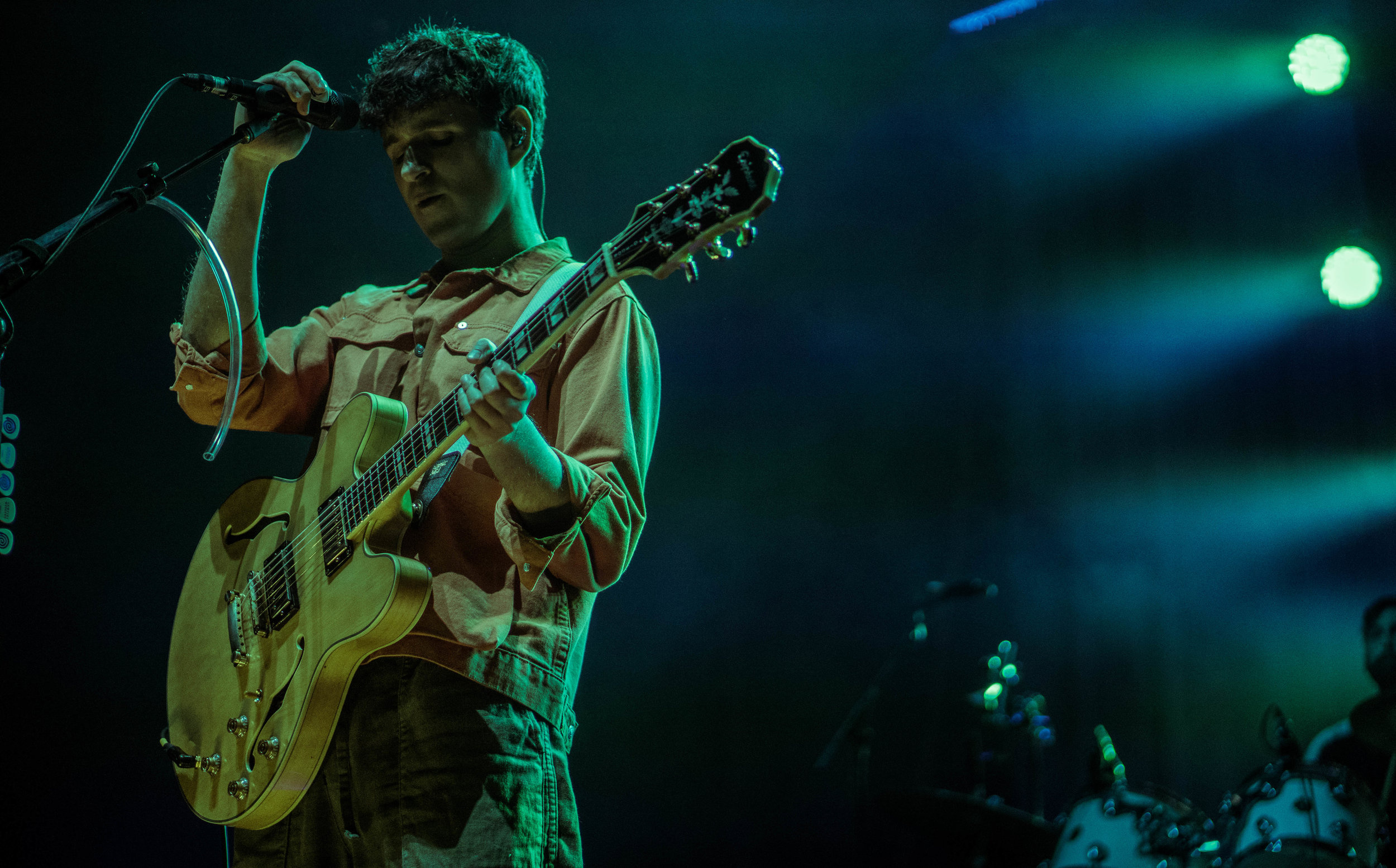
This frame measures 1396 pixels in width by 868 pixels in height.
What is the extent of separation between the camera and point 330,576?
1.78 m

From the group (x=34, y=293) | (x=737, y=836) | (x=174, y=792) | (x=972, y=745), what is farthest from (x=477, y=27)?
(x=972, y=745)

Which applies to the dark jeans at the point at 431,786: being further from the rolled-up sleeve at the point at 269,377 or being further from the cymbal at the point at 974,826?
the cymbal at the point at 974,826

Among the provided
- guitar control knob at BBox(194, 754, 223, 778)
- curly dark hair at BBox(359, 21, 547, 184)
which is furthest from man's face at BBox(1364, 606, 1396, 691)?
guitar control knob at BBox(194, 754, 223, 778)

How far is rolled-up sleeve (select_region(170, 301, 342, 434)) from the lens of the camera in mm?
2135

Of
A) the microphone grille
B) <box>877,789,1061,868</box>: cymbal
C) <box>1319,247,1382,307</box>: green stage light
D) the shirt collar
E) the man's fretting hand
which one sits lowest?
<box>877,789,1061,868</box>: cymbal

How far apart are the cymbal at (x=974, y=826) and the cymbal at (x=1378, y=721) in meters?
1.29

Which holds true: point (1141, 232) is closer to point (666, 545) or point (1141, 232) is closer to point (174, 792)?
point (666, 545)

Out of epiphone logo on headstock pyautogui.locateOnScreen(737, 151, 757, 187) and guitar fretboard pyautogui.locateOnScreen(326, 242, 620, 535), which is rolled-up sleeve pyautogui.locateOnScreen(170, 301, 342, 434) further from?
epiphone logo on headstock pyautogui.locateOnScreen(737, 151, 757, 187)

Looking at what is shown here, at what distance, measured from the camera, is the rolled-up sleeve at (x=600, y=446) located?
164 centimetres

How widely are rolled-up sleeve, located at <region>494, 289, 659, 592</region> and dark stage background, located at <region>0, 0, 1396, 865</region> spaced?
6.80ft

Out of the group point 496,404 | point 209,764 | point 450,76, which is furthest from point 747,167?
point 209,764

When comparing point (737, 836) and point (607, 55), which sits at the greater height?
point (607, 55)

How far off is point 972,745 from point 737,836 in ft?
4.93

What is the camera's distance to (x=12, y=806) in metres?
2.91
